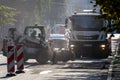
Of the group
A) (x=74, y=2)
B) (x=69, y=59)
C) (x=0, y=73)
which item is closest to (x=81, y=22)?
(x=69, y=59)

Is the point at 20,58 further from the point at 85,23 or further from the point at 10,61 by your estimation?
the point at 85,23

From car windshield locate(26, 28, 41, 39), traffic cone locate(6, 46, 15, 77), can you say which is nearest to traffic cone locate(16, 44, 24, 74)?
traffic cone locate(6, 46, 15, 77)

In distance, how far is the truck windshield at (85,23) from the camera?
34.9 metres

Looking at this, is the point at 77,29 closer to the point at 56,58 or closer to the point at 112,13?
the point at 56,58

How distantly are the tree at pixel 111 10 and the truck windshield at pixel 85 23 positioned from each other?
1517 centimetres

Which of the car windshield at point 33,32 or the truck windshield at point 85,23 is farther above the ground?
the truck windshield at point 85,23

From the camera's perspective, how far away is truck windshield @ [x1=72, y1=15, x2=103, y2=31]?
115 feet

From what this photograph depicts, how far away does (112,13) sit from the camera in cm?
1855

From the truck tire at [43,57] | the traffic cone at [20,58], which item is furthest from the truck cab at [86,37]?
the traffic cone at [20,58]

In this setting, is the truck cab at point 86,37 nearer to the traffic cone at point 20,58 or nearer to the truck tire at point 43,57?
the truck tire at point 43,57

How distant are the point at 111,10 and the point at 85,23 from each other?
16844mm

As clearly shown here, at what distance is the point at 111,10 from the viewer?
1828 cm

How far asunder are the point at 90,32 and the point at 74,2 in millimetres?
145557

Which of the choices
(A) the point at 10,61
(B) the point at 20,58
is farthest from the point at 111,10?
(B) the point at 20,58
